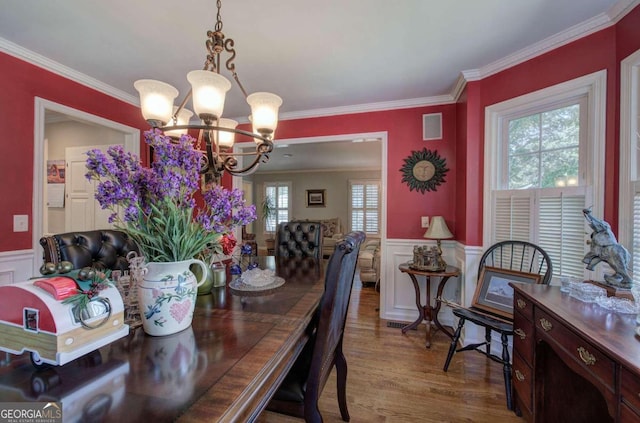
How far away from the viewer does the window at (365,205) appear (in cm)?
758

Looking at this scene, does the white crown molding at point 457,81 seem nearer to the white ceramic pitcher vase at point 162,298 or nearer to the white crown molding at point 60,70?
the white crown molding at point 60,70

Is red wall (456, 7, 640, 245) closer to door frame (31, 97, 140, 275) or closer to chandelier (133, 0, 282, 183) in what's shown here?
chandelier (133, 0, 282, 183)

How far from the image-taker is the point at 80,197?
2.97 metres

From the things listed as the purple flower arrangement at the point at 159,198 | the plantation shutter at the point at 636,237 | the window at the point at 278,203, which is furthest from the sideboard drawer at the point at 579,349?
the window at the point at 278,203

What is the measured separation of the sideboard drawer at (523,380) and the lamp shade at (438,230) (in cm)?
119

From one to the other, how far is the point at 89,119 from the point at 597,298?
156 inches

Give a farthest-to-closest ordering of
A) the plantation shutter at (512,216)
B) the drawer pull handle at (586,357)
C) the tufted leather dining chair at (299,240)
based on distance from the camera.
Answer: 1. the tufted leather dining chair at (299,240)
2. the plantation shutter at (512,216)
3. the drawer pull handle at (586,357)

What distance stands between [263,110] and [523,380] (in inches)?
83.8

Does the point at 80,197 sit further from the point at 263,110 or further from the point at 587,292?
the point at 587,292

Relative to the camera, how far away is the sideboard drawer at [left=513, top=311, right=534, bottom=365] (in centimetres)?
147

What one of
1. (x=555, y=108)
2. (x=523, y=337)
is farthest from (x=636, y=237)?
(x=555, y=108)

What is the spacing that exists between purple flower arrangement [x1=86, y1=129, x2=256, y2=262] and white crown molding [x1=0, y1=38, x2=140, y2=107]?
2246mm

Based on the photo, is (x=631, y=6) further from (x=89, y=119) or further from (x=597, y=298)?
(x=89, y=119)

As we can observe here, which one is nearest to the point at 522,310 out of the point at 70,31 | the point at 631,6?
the point at 631,6
